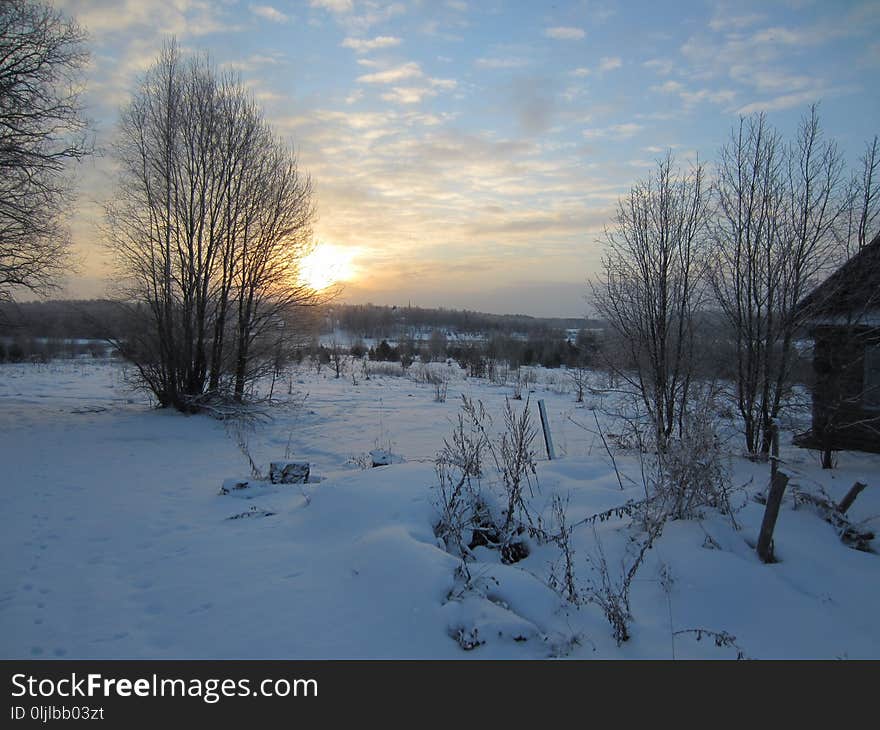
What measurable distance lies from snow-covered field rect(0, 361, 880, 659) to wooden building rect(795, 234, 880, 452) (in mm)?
2600

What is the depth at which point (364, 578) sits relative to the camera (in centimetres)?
400

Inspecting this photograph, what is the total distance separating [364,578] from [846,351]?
10.3 m

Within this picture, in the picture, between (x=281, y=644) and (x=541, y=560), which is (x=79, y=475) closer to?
(x=281, y=644)

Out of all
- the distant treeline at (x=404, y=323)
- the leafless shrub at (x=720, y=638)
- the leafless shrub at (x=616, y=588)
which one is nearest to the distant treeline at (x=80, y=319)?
the leafless shrub at (x=616, y=588)

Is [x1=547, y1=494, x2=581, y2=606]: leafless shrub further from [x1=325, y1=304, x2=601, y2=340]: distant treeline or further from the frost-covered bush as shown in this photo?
[x1=325, y1=304, x2=601, y2=340]: distant treeline

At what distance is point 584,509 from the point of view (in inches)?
224

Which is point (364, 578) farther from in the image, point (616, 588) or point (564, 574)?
point (616, 588)

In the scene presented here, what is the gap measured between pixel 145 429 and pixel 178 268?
4674 millimetres

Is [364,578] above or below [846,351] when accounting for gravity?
below

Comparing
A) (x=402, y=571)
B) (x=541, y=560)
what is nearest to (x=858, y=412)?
(x=541, y=560)

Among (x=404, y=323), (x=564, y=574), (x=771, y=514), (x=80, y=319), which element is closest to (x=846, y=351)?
(x=771, y=514)

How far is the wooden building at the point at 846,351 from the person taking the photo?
30.9 ft

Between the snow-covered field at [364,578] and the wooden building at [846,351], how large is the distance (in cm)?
260

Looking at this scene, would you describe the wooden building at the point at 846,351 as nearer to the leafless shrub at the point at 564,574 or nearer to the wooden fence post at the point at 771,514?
the wooden fence post at the point at 771,514
